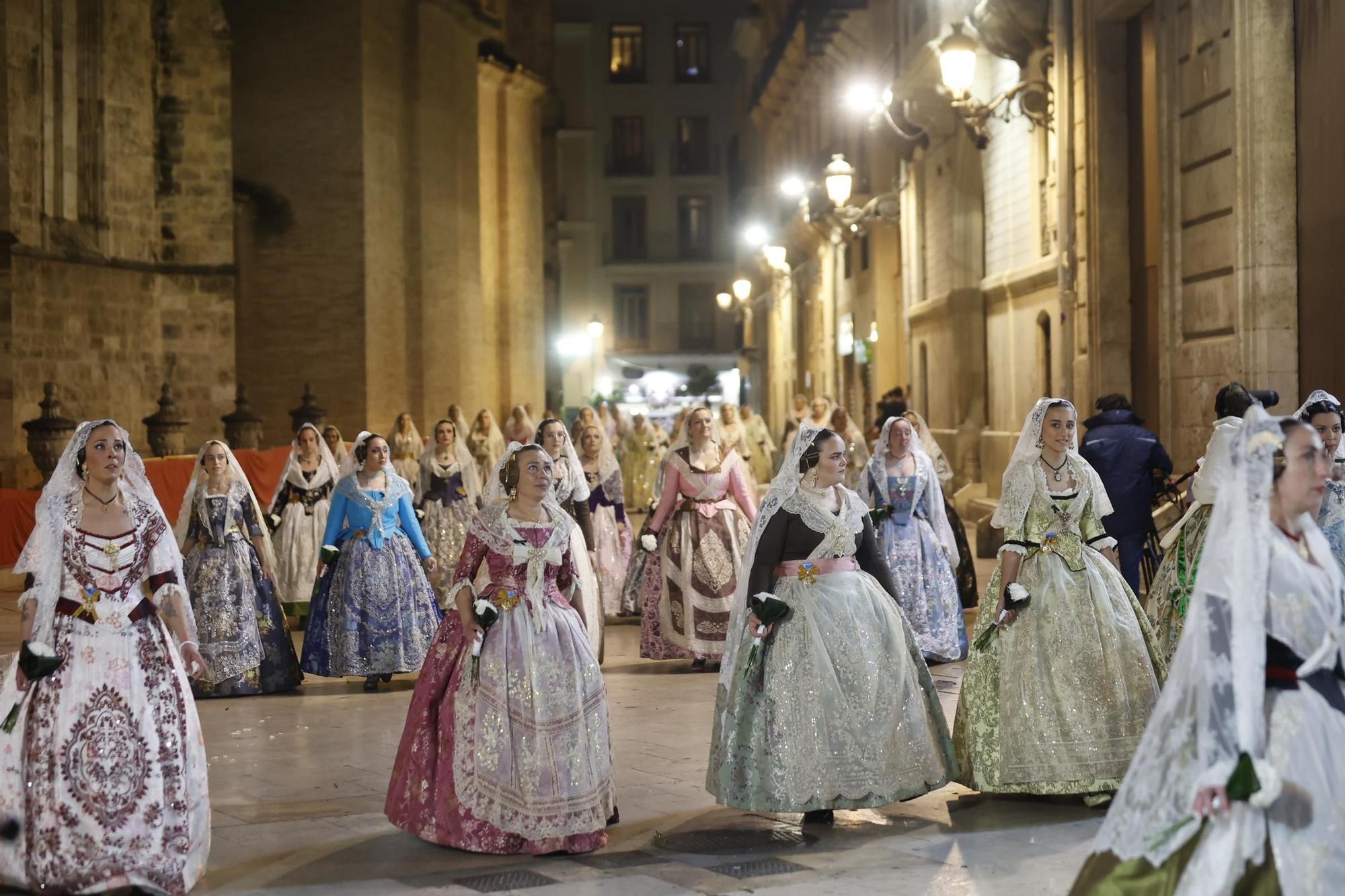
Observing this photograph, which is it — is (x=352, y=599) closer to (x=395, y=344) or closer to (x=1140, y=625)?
(x=1140, y=625)

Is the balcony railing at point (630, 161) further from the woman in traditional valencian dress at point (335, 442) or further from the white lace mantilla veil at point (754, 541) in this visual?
the white lace mantilla veil at point (754, 541)

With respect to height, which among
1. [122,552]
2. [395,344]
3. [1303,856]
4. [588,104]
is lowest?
[1303,856]

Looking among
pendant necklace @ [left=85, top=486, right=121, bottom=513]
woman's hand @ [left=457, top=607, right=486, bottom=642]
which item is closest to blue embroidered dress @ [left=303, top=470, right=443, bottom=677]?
woman's hand @ [left=457, top=607, right=486, bottom=642]

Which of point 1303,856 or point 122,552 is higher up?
point 122,552

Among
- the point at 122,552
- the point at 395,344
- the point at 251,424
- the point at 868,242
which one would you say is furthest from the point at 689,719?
the point at 868,242

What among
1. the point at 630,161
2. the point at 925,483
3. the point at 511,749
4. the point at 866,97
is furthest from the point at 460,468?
the point at 630,161

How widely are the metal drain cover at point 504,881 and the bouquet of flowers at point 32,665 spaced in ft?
5.55

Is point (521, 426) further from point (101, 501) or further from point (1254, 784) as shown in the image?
point (1254, 784)

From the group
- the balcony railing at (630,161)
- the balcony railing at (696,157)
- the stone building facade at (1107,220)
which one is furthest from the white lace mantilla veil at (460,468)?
the balcony railing at (696,157)

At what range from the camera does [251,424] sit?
24.9 metres

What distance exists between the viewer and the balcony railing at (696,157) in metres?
69.9

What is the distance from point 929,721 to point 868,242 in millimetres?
27838

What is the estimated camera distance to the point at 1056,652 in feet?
25.5

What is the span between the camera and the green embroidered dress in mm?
7613
